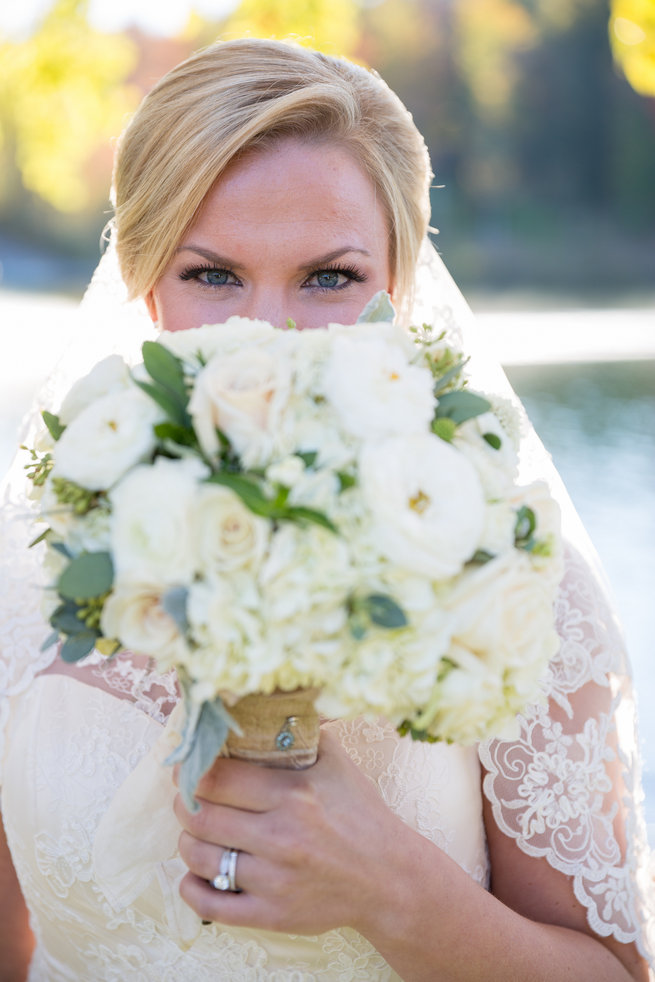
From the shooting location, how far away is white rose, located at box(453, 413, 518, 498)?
118 cm

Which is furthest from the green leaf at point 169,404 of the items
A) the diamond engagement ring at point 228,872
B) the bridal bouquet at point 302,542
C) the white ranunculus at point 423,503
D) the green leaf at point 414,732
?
the diamond engagement ring at point 228,872

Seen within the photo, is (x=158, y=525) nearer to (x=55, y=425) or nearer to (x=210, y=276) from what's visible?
(x=55, y=425)

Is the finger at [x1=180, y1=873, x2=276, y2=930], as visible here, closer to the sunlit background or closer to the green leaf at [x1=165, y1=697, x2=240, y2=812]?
the green leaf at [x1=165, y1=697, x2=240, y2=812]

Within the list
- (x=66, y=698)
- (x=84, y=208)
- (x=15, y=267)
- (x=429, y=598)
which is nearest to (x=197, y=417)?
(x=429, y=598)

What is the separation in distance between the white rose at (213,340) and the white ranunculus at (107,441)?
0.09 metres

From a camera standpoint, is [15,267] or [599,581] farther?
[15,267]

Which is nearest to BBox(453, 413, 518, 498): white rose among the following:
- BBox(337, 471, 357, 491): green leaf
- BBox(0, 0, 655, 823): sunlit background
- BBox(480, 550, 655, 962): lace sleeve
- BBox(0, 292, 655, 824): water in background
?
BBox(337, 471, 357, 491): green leaf

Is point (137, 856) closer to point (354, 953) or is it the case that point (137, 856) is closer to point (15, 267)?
point (354, 953)

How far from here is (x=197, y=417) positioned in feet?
3.62

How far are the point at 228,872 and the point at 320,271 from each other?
1.28m

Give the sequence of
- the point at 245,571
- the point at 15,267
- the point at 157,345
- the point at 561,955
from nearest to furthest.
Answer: the point at 245,571
the point at 157,345
the point at 561,955
the point at 15,267

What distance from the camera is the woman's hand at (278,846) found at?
1381 mm

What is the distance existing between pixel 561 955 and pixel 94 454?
1304 millimetres

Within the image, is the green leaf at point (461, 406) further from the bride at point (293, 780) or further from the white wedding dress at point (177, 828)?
the white wedding dress at point (177, 828)
